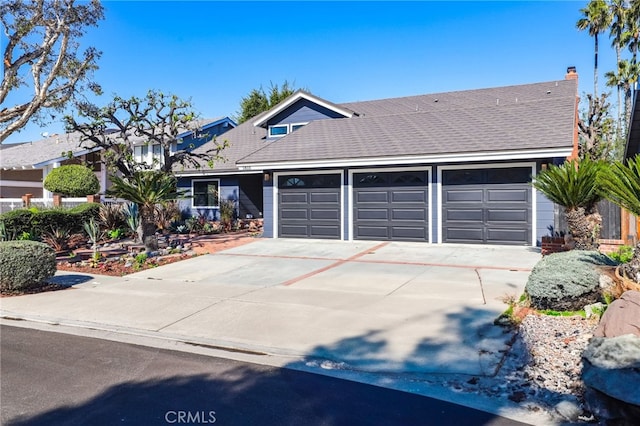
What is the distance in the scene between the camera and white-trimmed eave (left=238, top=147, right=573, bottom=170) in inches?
499

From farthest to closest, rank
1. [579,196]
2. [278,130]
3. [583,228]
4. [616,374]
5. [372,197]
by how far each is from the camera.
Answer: [278,130] < [372,197] < [583,228] < [579,196] < [616,374]

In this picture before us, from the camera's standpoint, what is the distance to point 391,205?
15.5 metres

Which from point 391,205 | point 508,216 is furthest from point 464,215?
point 391,205

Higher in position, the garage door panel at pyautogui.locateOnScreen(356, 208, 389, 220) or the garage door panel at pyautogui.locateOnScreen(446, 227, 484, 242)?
the garage door panel at pyautogui.locateOnScreen(356, 208, 389, 220)

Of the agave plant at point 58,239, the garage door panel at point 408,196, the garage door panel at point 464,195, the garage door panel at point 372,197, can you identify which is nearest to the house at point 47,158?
the agave plant at point 58,239

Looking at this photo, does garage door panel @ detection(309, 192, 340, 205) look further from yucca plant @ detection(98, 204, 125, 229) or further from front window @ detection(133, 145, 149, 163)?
front window @ detection(133, 145, 149, 163)

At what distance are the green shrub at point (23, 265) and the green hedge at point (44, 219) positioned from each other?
5521mm

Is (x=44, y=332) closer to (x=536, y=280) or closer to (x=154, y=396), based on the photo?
(x=154, y=396)

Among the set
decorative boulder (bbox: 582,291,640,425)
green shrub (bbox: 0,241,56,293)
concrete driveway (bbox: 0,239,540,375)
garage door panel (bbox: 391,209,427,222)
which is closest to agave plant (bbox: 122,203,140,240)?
concrete driveway (bbox: 0,239,540,375)

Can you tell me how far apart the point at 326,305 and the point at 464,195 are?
8.33 m

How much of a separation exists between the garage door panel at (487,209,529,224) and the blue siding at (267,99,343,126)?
9459mm

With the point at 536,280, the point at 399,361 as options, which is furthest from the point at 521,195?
the point at 399,361

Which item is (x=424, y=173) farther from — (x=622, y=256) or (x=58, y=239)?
(x=58, y=239)

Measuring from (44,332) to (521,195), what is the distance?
12.2 metres
